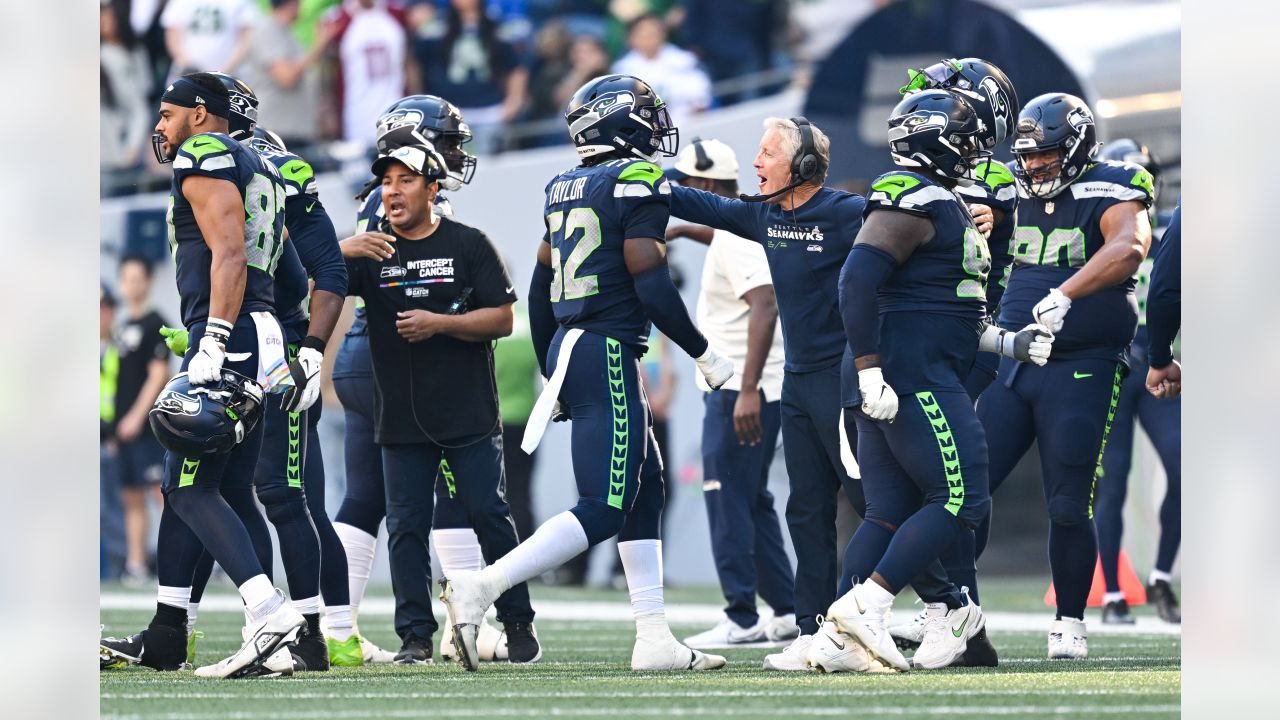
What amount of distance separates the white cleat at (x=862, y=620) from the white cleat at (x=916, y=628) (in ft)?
2.24

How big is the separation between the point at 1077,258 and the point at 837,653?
86.9 inches

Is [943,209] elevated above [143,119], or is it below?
below

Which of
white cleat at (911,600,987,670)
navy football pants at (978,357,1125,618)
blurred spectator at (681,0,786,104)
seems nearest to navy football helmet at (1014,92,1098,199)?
navy football pants at (978,357,1125,618)

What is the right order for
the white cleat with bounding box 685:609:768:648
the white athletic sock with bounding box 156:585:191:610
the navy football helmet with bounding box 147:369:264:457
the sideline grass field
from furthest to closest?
the white cleat with bounding box 685:609:768:648
the white athletic sock with bounding box 156:585:191:610
the navy football helmet with bounding box 147:369:264:457
the sideline grass field

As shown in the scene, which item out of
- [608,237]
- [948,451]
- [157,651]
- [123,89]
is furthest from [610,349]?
[123,89]

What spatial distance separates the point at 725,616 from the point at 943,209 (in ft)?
9.07

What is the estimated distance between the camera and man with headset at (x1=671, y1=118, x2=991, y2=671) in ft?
21.6

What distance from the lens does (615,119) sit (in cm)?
646

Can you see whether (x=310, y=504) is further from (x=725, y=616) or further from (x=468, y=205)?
(x=468, y=205)

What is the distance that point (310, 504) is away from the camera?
7.12m

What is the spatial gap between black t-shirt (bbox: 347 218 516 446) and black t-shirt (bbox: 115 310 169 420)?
23.5 ft

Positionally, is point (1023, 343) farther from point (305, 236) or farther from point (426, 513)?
point (305, 236)

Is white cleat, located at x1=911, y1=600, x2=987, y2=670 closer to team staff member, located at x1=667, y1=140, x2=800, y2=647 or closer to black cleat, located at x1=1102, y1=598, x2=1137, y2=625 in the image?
team staff member, located at x1=667, y1=140, x2=800, y2=647
